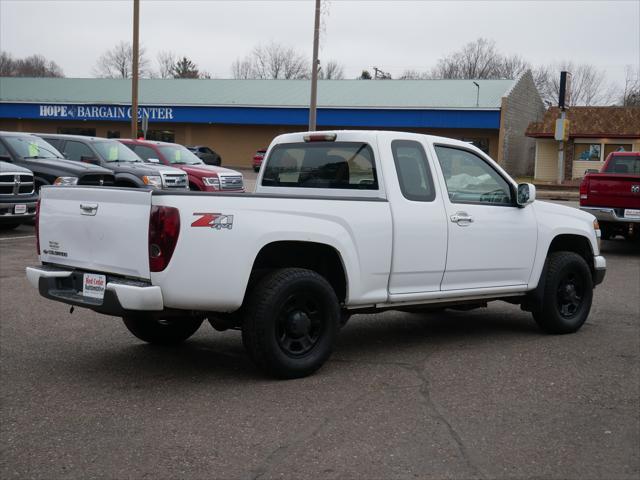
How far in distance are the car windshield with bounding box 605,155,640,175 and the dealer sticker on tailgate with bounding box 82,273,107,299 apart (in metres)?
13.3

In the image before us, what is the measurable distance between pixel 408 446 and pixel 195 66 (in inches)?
4012

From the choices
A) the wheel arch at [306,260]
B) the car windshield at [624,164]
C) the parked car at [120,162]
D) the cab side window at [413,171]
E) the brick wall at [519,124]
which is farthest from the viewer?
the brick wall at [519,124]

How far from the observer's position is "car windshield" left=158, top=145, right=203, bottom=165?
840 inches

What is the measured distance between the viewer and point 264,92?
53906mm

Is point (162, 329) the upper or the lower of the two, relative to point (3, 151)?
lower

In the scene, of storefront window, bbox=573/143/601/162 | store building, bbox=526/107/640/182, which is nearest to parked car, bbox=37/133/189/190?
store building, bbox=526/107/640/182

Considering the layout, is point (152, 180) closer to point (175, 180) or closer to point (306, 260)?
point (175, 180)

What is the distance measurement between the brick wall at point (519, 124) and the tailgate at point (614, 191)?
1259 inches

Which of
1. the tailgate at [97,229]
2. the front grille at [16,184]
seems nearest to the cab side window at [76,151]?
the front grille at [16,184]

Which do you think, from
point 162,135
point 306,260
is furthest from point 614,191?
point 162,135

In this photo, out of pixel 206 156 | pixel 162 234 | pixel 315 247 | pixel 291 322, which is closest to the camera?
pixel 162 234

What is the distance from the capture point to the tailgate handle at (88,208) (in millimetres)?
5879

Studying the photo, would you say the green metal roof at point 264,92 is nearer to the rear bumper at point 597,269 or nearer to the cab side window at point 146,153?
the cab side window at point 146,153

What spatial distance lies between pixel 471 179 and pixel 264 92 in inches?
1871
